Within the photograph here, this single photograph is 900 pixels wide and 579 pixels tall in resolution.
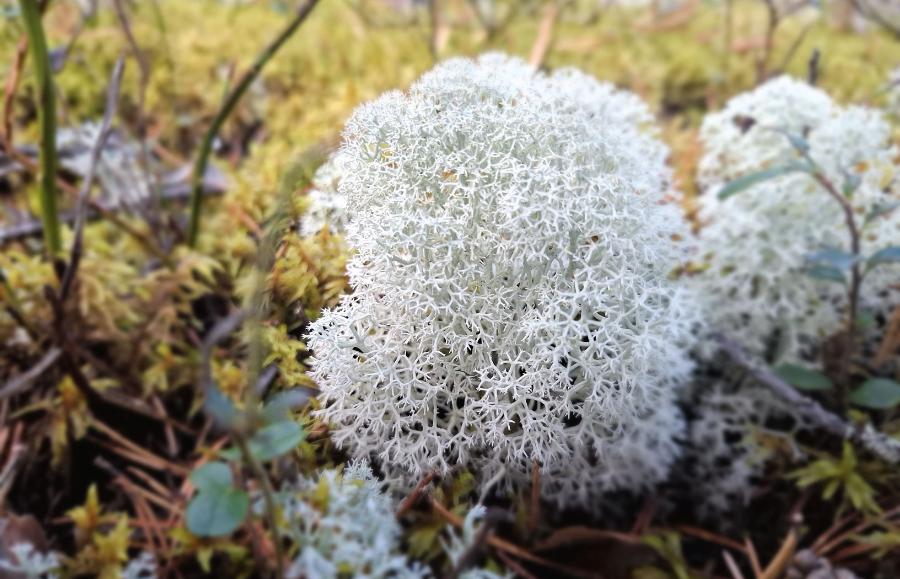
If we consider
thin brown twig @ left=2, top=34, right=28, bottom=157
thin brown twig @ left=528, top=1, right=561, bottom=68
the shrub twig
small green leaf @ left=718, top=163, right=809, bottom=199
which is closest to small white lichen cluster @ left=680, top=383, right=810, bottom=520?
the shrub twig

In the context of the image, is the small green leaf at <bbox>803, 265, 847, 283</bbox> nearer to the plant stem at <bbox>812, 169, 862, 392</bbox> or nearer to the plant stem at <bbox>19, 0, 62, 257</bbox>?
the plant stem at <bbox>812, 169, 862, 392</bbox>

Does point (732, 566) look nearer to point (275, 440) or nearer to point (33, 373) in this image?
point (275, 440)

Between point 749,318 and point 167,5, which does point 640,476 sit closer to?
point 749,318

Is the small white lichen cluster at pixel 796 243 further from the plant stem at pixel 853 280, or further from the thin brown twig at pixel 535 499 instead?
the thin brown twig at pixel 535 499

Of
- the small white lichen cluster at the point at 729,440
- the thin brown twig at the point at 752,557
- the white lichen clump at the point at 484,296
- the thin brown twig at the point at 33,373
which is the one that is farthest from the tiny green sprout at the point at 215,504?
the small white lichen cluster at the point at 729,440

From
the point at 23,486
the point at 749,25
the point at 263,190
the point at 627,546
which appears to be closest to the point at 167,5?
the point at 263,190

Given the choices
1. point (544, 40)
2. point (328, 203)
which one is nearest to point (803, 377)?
point (328, 203)
